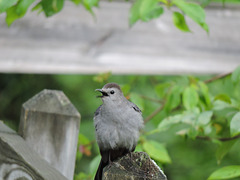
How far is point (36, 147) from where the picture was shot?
1.43 metres

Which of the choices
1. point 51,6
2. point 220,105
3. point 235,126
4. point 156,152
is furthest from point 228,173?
point 51,6

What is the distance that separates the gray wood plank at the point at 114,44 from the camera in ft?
6.36

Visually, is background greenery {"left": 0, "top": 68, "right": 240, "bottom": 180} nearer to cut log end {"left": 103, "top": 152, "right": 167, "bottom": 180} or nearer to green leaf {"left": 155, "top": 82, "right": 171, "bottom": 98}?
green leaf {"left": 155, "top": 82, "right": 171, "bottom": 98}

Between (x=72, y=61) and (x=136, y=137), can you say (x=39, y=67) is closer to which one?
(x=72, y=61)

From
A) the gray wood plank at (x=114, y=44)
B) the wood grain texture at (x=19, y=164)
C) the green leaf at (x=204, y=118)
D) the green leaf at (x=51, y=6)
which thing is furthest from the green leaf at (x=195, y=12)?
the wood grain texture at (x=19, y=164)

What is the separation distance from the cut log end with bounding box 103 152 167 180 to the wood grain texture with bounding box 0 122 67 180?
0.18 metres

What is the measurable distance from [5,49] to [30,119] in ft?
1.91

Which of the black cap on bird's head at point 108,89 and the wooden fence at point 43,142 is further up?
the wooden fence at point 43,142

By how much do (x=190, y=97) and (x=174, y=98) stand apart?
9cm

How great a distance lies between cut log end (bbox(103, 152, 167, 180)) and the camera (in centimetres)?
110

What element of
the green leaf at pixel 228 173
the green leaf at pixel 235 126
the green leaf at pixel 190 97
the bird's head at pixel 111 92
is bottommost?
the green leaf at pixel 190 97

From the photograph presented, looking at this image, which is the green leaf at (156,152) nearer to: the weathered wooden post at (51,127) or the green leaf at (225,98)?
the green leaf at (225,98)

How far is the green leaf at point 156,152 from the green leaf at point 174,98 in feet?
0.72

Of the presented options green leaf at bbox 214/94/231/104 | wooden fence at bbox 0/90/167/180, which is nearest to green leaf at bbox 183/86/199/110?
green leaf at bbox 214/94/231/104
